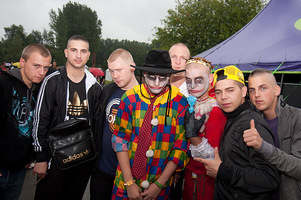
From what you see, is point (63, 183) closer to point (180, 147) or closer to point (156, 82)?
point (180, 147)

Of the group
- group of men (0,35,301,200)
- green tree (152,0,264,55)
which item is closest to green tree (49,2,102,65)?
green tree (152,0,264,55)

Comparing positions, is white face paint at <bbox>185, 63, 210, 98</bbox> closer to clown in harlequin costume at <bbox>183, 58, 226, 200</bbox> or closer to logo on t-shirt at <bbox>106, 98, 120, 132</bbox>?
clown in harlequin costume at <bbox>183, 58, 226, 200</bbox>

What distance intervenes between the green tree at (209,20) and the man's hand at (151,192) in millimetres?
22458

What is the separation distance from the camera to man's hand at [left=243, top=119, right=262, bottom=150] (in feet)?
4.90

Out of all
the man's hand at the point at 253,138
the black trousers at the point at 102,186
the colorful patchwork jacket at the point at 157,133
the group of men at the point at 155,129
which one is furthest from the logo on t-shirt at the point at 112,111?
the man's hand at the point at 253,138

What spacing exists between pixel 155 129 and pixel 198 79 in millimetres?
706

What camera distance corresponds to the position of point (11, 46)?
5447 centimetres

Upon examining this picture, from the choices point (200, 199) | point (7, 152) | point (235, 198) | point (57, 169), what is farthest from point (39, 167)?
point (235, 198)

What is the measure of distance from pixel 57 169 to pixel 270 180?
7.82 feet

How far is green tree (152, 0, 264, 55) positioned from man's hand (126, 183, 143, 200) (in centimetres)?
2252

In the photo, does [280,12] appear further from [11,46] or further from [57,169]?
[11,46]

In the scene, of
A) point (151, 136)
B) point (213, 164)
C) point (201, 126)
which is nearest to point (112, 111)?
point (151, 136)

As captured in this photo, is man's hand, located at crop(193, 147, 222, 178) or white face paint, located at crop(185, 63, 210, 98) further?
white face paint, located at crop(185, 63, 210, 98)

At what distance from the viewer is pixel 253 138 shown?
150 cm
